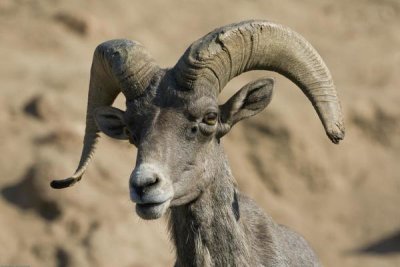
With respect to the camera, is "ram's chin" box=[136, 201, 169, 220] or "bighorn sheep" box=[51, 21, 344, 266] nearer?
"ram's chin" box=[136, 201, 169, 220]

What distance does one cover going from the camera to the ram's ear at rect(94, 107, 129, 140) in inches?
445

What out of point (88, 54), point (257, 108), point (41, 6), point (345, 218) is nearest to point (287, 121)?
point (345, 218)

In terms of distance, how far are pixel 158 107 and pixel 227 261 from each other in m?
1.80

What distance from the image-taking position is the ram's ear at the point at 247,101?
428 inches

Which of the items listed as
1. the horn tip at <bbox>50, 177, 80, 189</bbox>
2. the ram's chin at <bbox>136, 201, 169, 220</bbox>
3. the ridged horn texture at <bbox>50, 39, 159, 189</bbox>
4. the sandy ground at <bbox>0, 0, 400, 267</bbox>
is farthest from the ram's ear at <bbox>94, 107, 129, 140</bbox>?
the sandy ground at <bbox>0, 0, 400, 267</bbox>

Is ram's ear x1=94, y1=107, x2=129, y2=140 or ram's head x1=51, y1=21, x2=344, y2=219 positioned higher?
ram's head x1=51, y1=21, x2=344, y2=219

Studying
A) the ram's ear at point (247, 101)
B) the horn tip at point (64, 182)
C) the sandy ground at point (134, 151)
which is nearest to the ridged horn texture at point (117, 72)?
the horn tip at point (64, 182)

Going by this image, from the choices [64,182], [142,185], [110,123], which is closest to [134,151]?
[64,182]

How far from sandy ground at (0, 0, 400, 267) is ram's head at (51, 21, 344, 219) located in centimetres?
1196

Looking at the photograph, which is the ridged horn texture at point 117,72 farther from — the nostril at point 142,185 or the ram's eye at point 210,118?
the nostril at point 142,185

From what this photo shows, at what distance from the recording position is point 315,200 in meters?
28.2

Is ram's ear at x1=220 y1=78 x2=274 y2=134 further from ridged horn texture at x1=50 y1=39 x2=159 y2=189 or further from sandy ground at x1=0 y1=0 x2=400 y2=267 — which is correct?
sandy ground at x1=0 y1=0 x2=400 y2=267

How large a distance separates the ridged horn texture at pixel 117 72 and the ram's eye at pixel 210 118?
73 centimetres

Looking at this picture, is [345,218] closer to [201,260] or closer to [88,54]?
[88,54]
